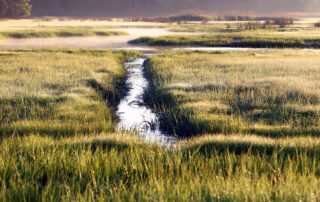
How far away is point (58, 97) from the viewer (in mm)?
12203

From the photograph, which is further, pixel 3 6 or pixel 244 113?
pixel 3 6

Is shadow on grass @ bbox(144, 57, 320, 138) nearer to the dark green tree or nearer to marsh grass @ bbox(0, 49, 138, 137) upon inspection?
marsh grass @ bbox(0, 49, 138, 137)

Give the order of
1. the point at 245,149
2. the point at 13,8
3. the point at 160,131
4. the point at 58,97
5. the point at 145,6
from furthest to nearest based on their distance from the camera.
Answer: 1. the point at 145,6
2. the point at 13,8
3. the point at 58,97
4. the point at 160,131
5. the point at 245,149

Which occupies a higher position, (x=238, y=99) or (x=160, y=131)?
(x=238, y=99)

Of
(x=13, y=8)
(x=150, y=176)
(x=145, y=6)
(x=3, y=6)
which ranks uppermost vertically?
(x=145, y=6)

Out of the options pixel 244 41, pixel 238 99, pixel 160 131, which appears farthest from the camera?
pixel 244 41

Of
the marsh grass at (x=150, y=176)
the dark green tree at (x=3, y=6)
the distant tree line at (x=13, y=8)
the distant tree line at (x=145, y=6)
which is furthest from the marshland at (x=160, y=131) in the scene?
the distant tree line at (x=145, y=6)

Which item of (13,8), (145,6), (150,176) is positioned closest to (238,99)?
(150,176)

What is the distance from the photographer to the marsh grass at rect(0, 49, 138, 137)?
29.7 ft

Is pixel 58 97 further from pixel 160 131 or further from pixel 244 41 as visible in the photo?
pixel 244 41

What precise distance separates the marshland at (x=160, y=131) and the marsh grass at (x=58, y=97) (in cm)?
4

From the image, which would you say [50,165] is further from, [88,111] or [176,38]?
[176,38]

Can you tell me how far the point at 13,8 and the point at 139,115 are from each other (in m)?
68.8

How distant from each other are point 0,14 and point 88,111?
223ft
